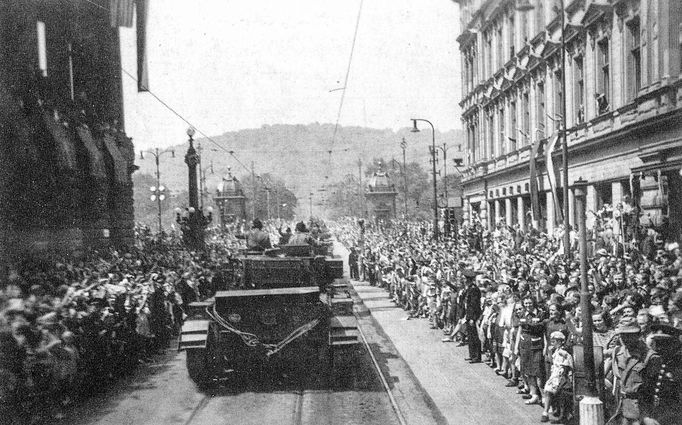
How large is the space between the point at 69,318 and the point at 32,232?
8.91 metres

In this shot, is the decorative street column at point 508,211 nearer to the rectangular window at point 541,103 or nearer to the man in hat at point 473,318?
the rectangular window at point 541,103

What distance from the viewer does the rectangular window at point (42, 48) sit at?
20625 millimetres

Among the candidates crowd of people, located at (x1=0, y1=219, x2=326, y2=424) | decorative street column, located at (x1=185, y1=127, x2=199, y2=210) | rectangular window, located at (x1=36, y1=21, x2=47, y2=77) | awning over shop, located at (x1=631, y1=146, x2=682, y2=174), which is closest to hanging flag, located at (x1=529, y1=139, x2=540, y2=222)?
awning over shop, located at (x1=631, y1=146, x2=682, y2=174)

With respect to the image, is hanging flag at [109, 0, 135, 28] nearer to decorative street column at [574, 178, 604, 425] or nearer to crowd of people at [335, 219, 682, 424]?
crowd of people at [335, 219, 682, 424]

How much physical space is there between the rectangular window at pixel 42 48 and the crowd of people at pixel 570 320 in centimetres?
1299

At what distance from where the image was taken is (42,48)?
21.0m

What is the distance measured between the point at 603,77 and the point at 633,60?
244 cm

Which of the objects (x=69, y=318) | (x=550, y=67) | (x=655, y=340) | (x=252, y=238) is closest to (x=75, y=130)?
(x=252, y=238)

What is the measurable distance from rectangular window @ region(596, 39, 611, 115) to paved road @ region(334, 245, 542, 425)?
28.2ft

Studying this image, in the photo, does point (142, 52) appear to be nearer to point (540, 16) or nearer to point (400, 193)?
point (540, 16)

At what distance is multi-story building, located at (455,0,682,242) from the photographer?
16234 mm

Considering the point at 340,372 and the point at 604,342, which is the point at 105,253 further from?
the point at 604,342

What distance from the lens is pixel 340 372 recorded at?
39.8 feet

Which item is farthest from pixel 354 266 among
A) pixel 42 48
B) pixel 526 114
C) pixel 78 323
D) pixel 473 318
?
pixel 78 323
